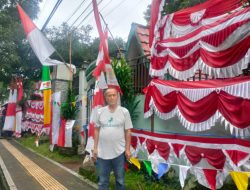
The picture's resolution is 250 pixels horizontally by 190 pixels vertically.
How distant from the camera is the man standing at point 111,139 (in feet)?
16.2

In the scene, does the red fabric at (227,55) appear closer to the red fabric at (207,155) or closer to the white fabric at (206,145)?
the white fabric at (206,145)

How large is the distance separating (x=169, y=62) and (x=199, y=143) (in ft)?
6.12

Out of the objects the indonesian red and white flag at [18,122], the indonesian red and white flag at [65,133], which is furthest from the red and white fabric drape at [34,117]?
the indonesian red and white flag at [65,133]

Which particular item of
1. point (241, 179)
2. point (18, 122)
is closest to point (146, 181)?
point (241, 179)

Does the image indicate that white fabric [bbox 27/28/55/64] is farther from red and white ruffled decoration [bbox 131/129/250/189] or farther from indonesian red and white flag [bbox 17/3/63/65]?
red and white ruffled decoration [bbox 131/129/250/189]

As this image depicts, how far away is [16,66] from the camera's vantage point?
23.1 meters

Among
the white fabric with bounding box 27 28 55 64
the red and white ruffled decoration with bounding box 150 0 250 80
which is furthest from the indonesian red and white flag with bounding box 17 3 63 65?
the red and white ruffled decoration with bounding box 150 0 250 80

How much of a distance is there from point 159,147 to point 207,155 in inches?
57.0

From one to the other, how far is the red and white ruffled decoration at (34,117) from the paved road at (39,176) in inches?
277

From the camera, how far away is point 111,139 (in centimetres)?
491

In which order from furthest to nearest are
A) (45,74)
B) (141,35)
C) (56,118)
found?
(45,74), (56,118), (141,35)

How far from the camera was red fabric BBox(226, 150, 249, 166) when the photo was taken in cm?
478

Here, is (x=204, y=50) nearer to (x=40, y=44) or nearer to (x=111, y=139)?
Result: (x=111, y=139)

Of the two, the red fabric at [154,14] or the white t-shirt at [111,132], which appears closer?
the white t-shirt at [111,132]
